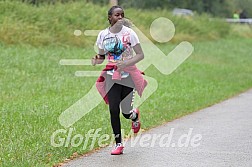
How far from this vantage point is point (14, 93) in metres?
14.1

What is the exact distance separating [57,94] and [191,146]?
5794mm

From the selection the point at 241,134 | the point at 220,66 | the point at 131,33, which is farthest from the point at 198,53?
the point at 131,33

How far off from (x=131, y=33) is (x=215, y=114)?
5088 millimetres

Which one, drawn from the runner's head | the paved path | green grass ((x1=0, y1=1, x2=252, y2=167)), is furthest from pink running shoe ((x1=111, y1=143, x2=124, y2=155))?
the runner's head

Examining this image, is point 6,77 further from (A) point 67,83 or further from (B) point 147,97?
(B) point 147,97

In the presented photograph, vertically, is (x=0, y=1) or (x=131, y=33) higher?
(x=131, y=33)

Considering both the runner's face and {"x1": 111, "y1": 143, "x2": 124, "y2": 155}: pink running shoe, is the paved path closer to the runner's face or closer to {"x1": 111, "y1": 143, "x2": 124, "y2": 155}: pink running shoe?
{"x1": 111, "y1": 143, "x2": 124, "y2": 155}: pink running shoe

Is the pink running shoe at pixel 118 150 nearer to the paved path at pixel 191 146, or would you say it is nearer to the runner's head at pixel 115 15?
the paved path at pixel 191 146

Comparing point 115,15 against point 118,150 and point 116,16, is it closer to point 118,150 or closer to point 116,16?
point 116,16

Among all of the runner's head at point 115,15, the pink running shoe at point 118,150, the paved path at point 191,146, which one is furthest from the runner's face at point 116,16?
the paved path at point 191,146

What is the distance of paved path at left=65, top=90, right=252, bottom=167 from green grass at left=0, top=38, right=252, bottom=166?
0.43 metres

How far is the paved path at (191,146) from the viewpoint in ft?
26.5

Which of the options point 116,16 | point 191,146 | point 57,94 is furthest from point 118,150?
point 57,94

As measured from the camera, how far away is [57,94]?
14477 millimetres
